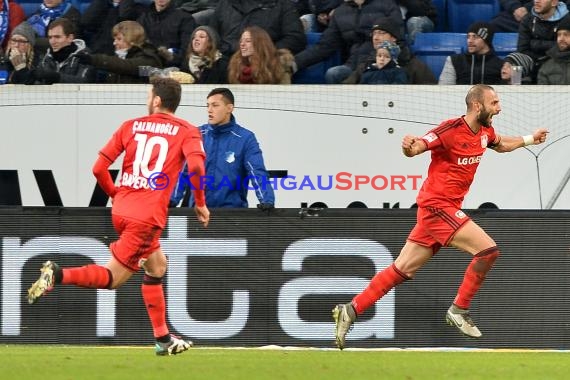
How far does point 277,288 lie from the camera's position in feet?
37.9

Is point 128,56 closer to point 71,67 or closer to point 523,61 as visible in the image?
point 71,67

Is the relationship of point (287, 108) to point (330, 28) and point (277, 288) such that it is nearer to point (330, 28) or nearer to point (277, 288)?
point (330, 28)

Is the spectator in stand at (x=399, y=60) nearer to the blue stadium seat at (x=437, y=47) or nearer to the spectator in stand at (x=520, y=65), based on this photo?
the blue stadium seat at (x=437, y=47)

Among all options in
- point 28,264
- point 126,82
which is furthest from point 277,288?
point 126,82

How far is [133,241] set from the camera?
9.30 m

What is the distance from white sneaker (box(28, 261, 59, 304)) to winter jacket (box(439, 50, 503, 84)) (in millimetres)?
5812

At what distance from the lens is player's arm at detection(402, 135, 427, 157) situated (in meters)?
9.70

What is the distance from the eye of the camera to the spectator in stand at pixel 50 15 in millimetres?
14758

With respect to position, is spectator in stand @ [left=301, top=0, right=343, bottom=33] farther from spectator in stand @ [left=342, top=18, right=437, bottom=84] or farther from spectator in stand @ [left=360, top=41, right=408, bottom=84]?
spectator in stand @ [left=360, top=41, right=408, bottom=84]

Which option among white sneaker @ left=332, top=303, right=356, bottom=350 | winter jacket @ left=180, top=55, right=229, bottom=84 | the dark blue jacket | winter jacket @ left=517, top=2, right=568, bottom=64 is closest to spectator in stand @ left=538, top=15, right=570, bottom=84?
winter jacket @ left=517, top=2, right=568, bottom=64

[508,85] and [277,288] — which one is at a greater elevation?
[508,85]

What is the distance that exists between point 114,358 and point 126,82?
15.2 feet

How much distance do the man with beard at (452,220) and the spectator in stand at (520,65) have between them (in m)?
3.19

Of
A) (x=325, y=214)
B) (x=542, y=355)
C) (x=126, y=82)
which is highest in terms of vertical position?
(x=126, y=82)
